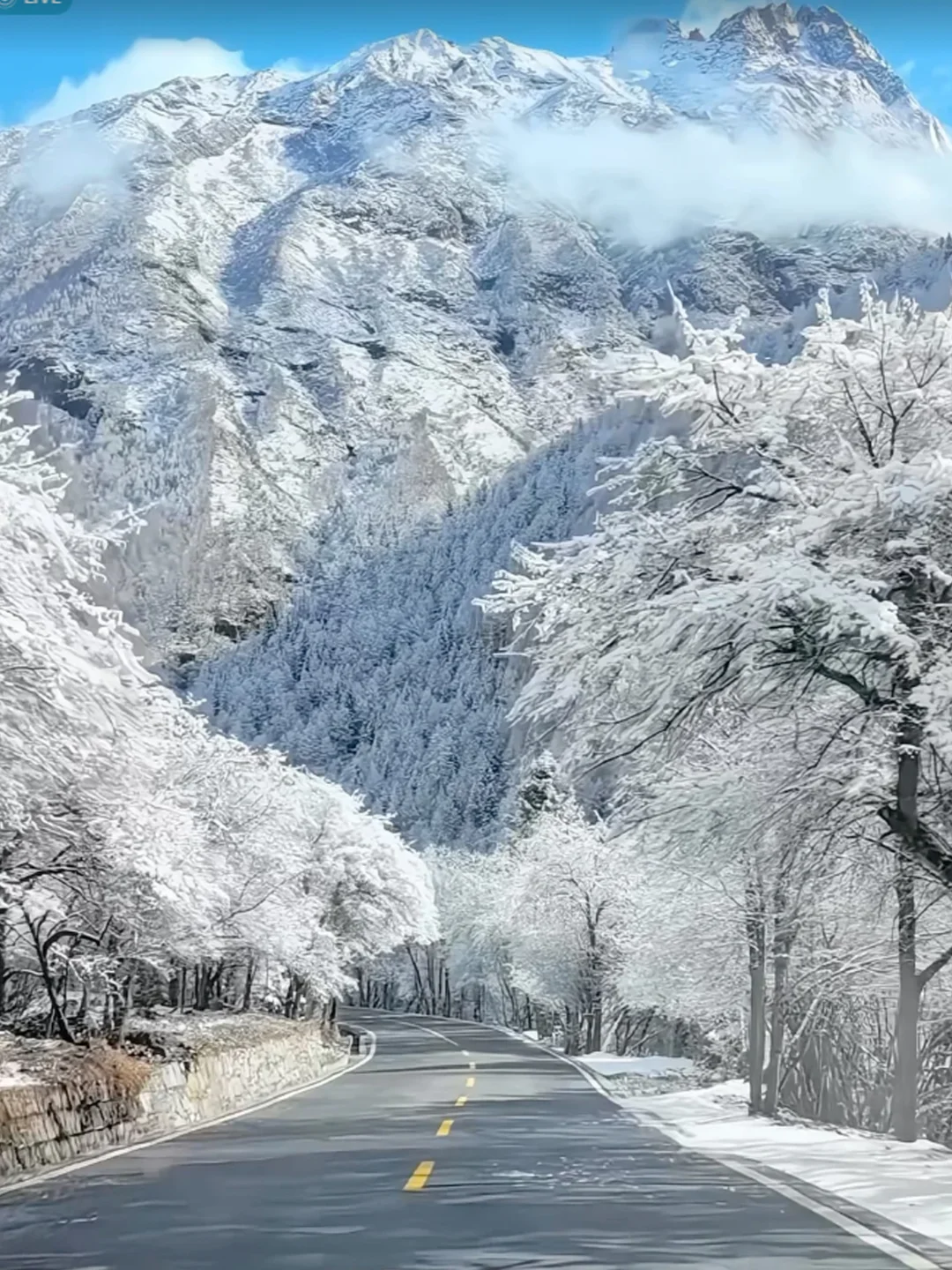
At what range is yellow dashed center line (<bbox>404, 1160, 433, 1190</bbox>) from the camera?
12.6 meters

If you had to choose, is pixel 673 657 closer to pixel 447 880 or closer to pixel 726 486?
pixel 726 486

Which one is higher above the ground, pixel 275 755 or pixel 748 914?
pixel 275 755

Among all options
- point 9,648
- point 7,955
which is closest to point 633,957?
point 7,955

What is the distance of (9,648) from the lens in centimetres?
1099

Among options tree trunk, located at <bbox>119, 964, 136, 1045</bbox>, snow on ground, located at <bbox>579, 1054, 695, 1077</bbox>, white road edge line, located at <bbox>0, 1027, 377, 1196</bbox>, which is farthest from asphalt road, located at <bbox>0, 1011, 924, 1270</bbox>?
snow on ground, located at <bbox>579, 1054, 695, 1077</bbox>

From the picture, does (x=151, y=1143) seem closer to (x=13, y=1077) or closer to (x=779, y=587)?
(x=13, y=1077)

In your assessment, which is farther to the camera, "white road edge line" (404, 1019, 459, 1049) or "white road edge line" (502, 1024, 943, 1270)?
"white road edge line" (404, 1019, 459, 1049)

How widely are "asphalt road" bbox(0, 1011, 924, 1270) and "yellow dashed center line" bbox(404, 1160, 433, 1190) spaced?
0.04 meters

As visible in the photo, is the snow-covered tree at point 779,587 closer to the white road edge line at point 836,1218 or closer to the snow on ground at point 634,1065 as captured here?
the white road edge line at point 836,1218

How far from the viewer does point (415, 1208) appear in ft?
36.4

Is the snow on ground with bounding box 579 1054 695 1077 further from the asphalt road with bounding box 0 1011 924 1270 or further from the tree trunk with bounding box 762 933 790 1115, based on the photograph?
the asphalt road with bounding box 0 1011 924 1270

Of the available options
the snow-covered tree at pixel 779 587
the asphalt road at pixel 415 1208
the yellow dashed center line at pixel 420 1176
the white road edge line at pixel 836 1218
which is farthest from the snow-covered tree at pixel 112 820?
the white road edge line at pixel 836 1218

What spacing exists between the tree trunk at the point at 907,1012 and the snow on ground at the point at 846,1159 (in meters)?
0.38

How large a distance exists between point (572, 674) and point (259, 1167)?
6038 millimetres
